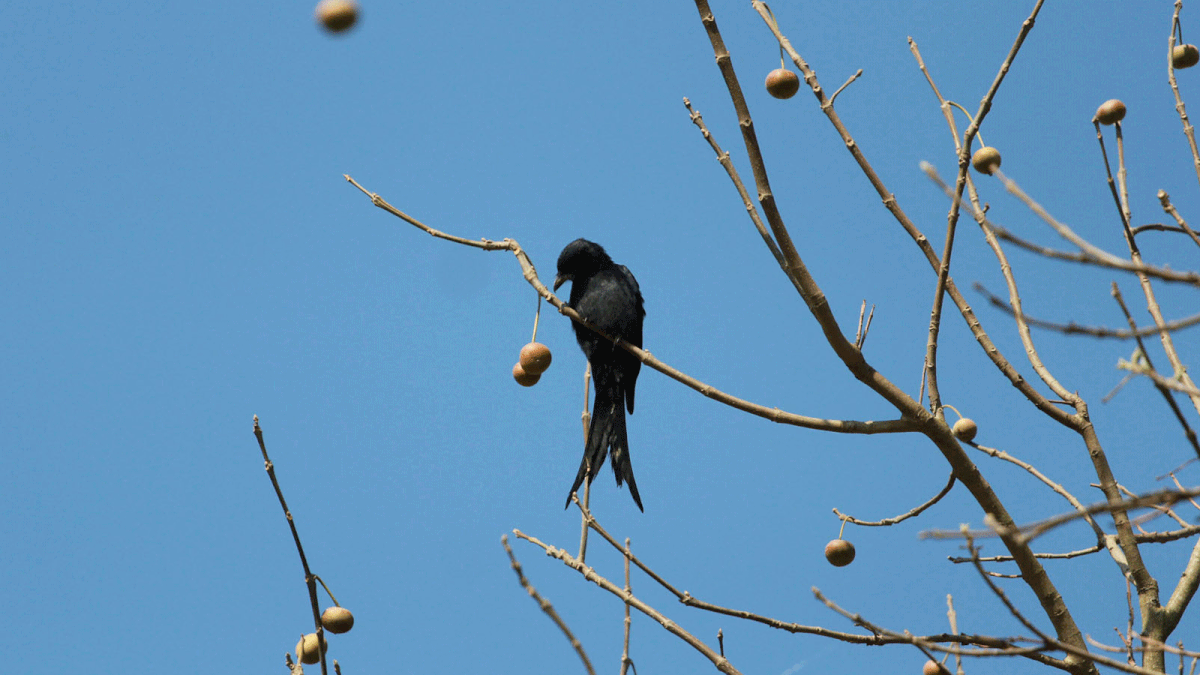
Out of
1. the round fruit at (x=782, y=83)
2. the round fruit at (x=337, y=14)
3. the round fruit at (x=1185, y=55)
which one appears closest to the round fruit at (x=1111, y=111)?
the round fruit at (x=1185, y=55)

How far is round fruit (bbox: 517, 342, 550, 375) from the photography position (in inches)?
120

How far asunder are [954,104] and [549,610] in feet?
6.62

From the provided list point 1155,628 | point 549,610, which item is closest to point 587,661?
point 549,610

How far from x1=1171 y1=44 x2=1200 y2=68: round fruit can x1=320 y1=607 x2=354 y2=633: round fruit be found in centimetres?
301

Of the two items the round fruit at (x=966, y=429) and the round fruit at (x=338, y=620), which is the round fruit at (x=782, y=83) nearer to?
the round fruit at (x=966, y=429)

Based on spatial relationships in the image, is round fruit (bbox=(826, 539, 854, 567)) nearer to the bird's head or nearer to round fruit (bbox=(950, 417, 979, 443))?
round fruit (bbox=(950, 417, 979, 443))

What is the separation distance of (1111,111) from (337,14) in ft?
7.46

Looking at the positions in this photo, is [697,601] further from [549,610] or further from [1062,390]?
[1062,390]

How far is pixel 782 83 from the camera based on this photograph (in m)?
2.83

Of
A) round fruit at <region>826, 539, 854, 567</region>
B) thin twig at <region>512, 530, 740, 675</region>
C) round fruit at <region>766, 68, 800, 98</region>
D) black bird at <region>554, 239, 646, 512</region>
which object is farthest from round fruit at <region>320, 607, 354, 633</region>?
round fruit at <region>766, 68, 800, 98</region>

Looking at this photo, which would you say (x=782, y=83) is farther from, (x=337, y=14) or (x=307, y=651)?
(x=307, y=651)

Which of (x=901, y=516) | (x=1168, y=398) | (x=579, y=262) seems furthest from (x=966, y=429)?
(x=579, y=262)

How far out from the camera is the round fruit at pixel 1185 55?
3.03 m

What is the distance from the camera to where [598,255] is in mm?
4996
